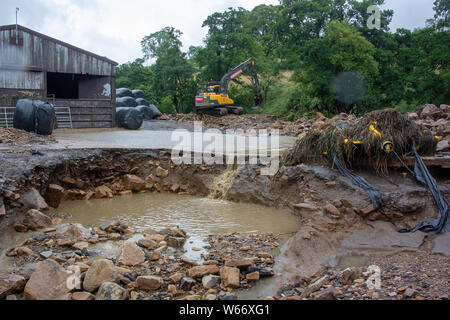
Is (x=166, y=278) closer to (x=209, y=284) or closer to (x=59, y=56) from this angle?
(x=209, y=284)

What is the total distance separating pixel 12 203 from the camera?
22.8 feet

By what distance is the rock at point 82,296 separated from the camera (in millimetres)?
4395

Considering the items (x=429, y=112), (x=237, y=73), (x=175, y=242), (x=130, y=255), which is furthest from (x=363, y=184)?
(x=237, y=73)

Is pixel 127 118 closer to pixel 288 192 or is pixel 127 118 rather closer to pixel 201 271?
pixel 288 192

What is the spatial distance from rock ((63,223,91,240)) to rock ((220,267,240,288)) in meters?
2.59

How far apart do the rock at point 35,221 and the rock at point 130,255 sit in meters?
2.07

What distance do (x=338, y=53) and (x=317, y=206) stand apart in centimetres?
1570

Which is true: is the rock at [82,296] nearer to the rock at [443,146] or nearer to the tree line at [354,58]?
the rock at [443,146]

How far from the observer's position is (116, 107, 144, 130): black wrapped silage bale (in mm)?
17000

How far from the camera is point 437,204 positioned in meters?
6.96

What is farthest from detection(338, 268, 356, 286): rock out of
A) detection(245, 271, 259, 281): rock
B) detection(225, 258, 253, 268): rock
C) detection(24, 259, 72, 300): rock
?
detection(24, 259, 72, 300): rock

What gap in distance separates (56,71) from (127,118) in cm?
347

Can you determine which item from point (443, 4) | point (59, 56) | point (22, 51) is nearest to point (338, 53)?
point (443, 4)

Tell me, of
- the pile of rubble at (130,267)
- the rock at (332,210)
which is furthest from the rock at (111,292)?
the rock at (332,210)
